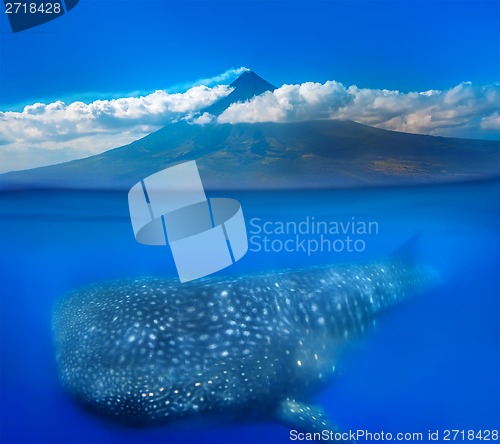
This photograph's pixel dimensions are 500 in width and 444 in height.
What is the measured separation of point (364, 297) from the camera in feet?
17.7

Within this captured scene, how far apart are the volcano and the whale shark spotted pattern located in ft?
7.71

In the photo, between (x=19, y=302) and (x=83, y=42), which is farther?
(x=19, y=302)

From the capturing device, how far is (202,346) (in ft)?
13.0

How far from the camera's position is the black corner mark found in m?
5.45

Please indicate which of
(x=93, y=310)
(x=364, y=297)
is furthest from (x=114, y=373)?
(x=364, y=297)

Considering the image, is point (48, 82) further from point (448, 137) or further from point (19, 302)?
point (448, 137)

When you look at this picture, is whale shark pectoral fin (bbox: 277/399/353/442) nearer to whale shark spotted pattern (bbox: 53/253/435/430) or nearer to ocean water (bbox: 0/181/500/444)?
→ whale shark spotted pattern (bbox: 53/253/435/430)

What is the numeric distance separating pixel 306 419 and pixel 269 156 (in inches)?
164

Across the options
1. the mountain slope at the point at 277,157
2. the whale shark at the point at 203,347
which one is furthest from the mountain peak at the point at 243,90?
the whale shark at the point at 203,347

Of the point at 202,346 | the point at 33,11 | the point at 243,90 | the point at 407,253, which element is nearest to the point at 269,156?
the point at 243,90

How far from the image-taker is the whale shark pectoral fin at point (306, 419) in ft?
12.7

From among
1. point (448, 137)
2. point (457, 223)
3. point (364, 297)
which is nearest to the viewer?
point (364, 297)

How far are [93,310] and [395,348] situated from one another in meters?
4.25

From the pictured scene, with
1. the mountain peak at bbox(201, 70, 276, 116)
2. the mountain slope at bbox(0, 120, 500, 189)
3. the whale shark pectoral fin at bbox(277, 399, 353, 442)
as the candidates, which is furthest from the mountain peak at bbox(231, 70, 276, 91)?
the whale shark pectoral fin at bbox(277, 399, 353, 442)
